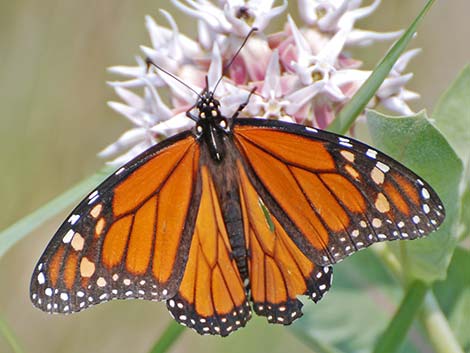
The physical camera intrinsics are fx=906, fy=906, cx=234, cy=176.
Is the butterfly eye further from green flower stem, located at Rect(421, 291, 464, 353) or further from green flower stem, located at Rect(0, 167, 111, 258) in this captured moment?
green flower stem, located at Rect(421, 291, 464, 353)

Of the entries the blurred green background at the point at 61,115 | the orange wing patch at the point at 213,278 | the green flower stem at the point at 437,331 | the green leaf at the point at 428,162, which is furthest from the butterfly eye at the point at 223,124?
the blurred green background at the point at 61,115

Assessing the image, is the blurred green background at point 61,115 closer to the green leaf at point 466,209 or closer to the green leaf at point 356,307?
the green leaf at point 356,307

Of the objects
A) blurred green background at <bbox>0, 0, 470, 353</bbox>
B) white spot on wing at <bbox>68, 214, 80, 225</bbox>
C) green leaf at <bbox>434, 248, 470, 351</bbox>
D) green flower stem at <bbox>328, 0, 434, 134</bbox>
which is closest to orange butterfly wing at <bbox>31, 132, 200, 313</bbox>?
white spot on wing at <bbox>68, 214, 80, 225</bbox>

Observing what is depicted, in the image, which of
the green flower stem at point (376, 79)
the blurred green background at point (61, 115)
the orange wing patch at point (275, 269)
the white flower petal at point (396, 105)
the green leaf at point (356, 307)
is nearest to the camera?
the green flower stem at point (376, 79)

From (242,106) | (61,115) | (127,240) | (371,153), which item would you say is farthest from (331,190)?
(61,115)

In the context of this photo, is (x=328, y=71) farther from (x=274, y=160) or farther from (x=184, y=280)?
(x=184, y=280)

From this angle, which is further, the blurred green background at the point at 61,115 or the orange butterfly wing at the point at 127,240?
the blurred green background at the point at 61,115
